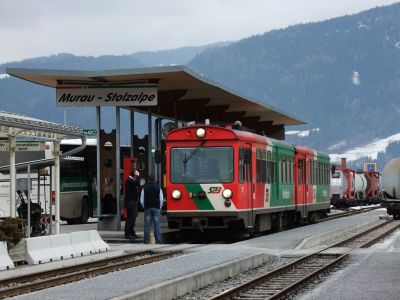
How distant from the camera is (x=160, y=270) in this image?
→ 1579 centimetres

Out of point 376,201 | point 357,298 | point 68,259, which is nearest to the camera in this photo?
point 357,298

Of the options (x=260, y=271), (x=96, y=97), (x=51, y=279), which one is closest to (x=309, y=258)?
(x=260, y=271)

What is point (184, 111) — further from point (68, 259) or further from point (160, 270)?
point (160, 270)

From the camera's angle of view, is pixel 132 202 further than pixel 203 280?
Yes

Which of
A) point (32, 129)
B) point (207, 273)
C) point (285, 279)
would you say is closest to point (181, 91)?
point (32, 129)

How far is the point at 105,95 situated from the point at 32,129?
870cm

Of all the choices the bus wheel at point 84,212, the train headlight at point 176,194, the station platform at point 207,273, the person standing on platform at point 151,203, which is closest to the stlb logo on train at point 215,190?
the train headlight at point 176,194

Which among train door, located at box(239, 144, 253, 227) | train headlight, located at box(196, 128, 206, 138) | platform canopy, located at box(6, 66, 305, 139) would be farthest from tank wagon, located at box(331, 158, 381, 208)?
train headlight, located at box(196, 128, 206, 138)

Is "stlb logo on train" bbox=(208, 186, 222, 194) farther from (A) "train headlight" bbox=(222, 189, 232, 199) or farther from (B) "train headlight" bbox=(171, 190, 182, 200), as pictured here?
(B) "train headlight" bbox=(171, 190, 182, 200)

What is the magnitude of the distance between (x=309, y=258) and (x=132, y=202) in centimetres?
616

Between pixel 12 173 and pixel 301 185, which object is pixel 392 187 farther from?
pixel 12 173

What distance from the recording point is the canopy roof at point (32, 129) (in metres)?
17.5

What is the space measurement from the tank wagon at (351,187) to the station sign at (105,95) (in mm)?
37622

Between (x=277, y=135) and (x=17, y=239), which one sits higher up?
(x=277, y=135)
